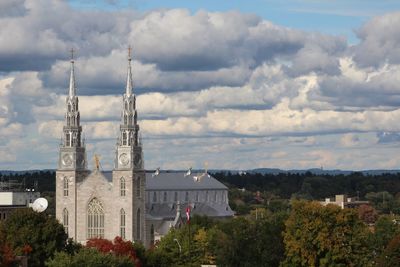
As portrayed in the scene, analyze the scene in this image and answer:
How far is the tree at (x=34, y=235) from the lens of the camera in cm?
13762

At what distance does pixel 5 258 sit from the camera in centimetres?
11881

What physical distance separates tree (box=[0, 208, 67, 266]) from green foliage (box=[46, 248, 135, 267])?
6.64m

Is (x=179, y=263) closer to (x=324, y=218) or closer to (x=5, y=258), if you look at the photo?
(x=324, y=218)

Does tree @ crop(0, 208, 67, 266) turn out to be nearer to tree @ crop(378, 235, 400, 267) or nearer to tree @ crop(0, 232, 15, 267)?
tree @ crop(0, 232, 15, 267)

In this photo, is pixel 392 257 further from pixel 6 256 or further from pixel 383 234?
pixel 6 256

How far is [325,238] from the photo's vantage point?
144 meters

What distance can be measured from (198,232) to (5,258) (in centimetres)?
7832

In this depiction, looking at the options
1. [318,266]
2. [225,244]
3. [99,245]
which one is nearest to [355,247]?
[318,266]

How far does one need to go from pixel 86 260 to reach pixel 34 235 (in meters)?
15.3

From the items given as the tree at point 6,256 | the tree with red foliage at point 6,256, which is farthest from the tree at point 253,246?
the tree with red foliage at point 6,256

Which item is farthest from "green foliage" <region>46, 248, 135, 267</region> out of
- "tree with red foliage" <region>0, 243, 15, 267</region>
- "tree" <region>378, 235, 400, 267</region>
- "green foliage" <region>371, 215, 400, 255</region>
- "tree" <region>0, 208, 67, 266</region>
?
"green foliage" <region>371, 215, 400, 255</region>

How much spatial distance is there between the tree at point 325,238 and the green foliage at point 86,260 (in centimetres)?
2286

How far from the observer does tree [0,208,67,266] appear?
137625 millimetres

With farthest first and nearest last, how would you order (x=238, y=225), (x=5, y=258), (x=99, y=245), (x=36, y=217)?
(x=238, y=225) < (x=99, y=245) < (x=36, y=217) < (x=5, y=258)
